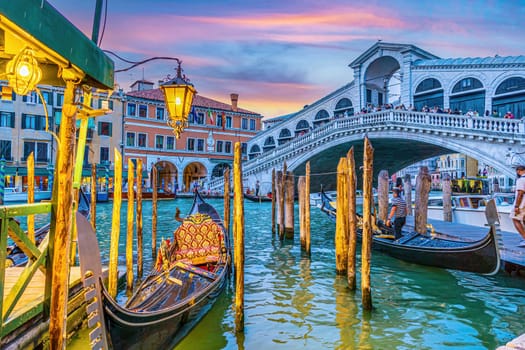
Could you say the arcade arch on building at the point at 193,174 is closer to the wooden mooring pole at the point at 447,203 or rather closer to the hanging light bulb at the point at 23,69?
the wooden mooring pole at the point at 447,203

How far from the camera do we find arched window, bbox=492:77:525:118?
13.7 metres

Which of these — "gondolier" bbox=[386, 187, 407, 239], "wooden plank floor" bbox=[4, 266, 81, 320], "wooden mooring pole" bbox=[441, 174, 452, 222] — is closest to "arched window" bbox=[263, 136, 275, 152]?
"wooden mooring pole" bbox=[441, 174, 452, 222]

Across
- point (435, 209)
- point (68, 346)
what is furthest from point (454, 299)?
point (435, 209)

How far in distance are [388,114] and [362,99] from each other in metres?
5.25

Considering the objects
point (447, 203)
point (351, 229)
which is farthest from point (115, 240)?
point (447, 203)

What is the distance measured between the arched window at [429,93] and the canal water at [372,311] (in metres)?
11.8

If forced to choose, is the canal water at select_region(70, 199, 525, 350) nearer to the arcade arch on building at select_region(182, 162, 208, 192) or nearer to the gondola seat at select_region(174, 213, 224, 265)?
the gondola seat at select_region(174, 213, 224, 265)

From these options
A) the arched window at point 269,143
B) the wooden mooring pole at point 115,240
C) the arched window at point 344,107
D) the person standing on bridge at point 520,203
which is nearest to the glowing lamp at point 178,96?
the wooden mooring pole at point 115,240

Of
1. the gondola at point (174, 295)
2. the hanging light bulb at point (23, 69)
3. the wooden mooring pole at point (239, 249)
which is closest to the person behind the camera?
the hanging light bulb at point (23, 69)

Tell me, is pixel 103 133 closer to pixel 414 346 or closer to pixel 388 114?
pixel 388 114

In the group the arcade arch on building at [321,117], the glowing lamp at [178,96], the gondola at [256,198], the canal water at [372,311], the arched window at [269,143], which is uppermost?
the arcade arch on building at [321,117]

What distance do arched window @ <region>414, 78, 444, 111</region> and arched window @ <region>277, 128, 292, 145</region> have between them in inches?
300

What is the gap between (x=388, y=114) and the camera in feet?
44.5

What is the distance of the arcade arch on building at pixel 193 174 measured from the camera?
81.3 ft
